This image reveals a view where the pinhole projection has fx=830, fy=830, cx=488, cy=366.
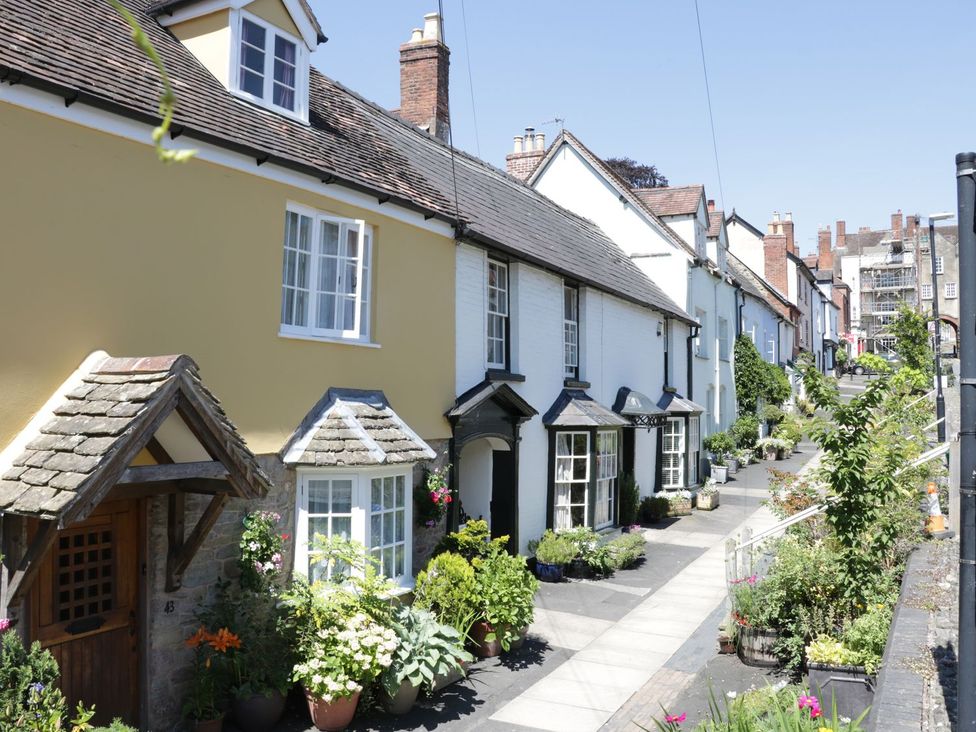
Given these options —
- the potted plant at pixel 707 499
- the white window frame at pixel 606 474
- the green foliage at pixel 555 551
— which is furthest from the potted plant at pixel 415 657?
the potted plant at pixel 707 499

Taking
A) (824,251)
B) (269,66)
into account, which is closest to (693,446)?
(269,66)

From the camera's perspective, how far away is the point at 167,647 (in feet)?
27.4

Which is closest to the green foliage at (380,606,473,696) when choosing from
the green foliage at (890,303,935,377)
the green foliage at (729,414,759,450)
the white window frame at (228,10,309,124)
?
the white window frame at (228,10,309,124)

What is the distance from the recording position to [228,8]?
10.3 m

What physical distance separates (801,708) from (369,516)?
17.3 ft

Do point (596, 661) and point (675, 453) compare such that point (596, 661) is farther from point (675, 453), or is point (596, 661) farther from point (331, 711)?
point (675, 453)

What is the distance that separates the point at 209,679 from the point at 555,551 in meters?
7.69

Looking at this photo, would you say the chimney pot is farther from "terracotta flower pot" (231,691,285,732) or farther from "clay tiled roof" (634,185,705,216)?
"terracotta flower pot" (231,691,285,732)

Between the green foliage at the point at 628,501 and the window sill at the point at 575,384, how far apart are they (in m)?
3.03

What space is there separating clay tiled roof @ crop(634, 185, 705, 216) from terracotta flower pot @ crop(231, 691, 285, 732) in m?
20.8

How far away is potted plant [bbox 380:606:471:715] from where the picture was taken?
29.6 ft

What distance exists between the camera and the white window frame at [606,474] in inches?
704

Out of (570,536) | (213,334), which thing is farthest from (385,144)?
(570,536)

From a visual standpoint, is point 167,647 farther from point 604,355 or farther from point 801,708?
point 604,355
